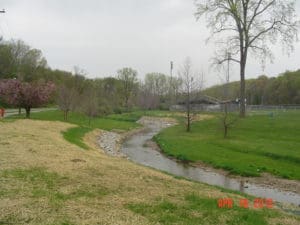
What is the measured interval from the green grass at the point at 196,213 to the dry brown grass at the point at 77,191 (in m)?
0.34

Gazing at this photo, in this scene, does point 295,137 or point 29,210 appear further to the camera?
point 295,137

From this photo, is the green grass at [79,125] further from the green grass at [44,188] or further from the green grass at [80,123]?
the green grass at [44,188]

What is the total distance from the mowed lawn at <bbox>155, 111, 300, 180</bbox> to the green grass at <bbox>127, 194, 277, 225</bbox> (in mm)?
10341

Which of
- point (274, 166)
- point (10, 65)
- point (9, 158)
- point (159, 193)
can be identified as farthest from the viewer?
point (10, 65)

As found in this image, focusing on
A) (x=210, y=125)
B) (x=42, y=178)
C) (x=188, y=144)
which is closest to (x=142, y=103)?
(x=210, y=125)

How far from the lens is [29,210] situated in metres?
10.0

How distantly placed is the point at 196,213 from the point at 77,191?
353cm

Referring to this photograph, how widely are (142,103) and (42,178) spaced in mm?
88231

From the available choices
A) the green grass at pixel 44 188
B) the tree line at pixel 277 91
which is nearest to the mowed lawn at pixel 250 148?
the green grass at pixel 44 188

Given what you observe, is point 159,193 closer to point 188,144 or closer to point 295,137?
point 188,144

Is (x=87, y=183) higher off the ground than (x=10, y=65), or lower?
lower

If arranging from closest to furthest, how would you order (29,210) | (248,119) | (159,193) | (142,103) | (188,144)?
(29,210) < (159,193) < (188,144) < (248,119) < (142,103)

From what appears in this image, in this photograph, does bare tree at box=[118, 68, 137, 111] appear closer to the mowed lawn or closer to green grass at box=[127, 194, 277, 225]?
the mowed lawn

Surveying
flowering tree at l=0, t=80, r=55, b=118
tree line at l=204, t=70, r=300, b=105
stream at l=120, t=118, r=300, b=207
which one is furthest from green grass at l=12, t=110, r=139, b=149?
tree line at l=204, t=70, r=300, b=105
